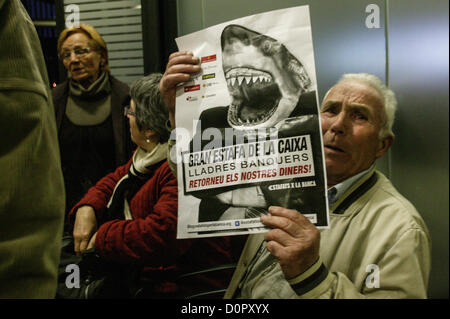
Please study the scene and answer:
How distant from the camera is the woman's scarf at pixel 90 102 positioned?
1.28 metres

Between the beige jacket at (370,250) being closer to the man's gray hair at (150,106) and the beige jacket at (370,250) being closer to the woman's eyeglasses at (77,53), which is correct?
the man's gray hair at (150,106)

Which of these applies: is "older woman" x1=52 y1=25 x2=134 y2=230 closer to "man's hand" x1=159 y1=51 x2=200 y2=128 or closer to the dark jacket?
the dark jacket

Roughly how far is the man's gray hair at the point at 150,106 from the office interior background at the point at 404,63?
0.38 feet

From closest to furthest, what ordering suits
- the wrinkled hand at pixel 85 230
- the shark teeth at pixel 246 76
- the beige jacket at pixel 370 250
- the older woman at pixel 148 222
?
1. the beige jacket at pixel 370 250
2. the shark teeth at pixel 246 76
3. the older woman at pixel 148 222
4. the wrinkled hand at pixel 85 230

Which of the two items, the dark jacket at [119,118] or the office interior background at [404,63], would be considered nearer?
the office interior background at [404,63]

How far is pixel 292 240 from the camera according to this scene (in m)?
0.98

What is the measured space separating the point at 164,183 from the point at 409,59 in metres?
0.73

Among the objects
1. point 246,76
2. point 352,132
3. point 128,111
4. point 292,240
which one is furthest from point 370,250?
point 128,111

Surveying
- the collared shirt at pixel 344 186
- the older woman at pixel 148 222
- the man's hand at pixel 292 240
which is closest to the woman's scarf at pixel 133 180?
the older woman at pixel 148 222

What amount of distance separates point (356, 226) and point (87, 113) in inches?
33.4

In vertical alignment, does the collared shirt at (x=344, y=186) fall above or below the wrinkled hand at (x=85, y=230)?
above

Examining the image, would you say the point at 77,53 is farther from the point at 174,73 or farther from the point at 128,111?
the point at 174,73

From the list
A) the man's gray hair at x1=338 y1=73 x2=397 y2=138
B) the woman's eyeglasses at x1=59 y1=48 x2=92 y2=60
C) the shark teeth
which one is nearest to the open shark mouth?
the shark teeth

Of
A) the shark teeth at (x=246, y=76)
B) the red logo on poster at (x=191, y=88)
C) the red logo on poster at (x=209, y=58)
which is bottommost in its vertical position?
the red logo on poster at (x=191, y=88)
